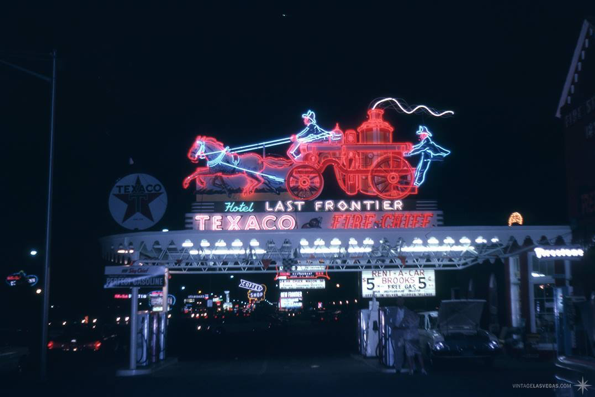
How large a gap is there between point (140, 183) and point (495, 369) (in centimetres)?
1065

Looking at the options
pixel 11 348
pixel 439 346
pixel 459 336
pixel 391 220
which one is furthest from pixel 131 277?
pixel 11 348

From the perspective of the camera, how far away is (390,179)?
20.2 metres

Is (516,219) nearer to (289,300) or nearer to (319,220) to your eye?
(319,220)

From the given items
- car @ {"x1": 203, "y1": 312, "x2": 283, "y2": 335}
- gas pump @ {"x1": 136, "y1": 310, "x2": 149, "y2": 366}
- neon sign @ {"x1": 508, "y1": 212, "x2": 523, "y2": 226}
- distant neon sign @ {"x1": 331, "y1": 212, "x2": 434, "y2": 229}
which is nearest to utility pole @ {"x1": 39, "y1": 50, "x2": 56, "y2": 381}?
gas pump @ {"x1": 136, "y1": 310, "x2": 149, "y2": 366}

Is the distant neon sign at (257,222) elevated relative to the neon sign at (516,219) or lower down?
lower down

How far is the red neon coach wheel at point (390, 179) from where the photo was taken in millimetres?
20219

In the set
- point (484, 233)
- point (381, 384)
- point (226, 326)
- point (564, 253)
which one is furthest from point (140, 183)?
point (226, 326)

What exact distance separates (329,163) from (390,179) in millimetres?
2110

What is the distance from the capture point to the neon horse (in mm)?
21328

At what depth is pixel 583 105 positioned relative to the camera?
17297 millimetres

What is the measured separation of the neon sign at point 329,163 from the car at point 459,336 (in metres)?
4.10

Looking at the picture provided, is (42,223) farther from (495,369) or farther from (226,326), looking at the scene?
(495,369)

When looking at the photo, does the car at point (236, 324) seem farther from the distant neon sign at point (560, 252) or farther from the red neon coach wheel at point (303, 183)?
the distant neon sign at point (560, 252)

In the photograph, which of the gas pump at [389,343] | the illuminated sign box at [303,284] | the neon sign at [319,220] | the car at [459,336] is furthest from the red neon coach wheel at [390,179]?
the illuminated sign box at [303,284]
